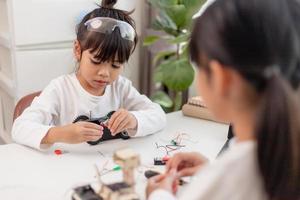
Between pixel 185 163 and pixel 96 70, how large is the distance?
20.8 inches

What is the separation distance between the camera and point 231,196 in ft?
1.79

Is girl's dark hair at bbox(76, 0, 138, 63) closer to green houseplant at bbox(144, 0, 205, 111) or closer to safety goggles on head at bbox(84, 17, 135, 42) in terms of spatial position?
safety goggles on head at bbox(84, 17, 135, 42)

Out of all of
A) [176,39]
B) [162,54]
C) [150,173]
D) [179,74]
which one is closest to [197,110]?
[179,74]

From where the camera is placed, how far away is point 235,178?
1.77 feet

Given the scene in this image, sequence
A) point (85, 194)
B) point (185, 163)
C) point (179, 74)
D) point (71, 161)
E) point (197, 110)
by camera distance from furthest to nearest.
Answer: point (179, 74)
point (197, 110)
point (71, 161)
point (185, 163)
point (85, 194)

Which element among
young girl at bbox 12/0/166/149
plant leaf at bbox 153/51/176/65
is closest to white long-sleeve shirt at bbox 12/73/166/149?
young girl at bbox 12/0/166/149

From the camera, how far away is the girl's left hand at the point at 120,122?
1.18 meters

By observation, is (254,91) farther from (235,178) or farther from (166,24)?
(166,24)

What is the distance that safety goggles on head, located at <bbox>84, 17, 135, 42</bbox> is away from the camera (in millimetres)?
1248

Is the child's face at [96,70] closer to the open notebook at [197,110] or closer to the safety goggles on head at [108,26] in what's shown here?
the safety goggles on head at [108,26]

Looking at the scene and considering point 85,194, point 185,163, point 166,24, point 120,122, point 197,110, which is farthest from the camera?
point 166,24

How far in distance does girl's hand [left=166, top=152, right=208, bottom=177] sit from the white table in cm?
10

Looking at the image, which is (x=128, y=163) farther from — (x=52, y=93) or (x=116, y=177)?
(x=52, y=93)

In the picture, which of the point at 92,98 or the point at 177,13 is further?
the point at 177,13
